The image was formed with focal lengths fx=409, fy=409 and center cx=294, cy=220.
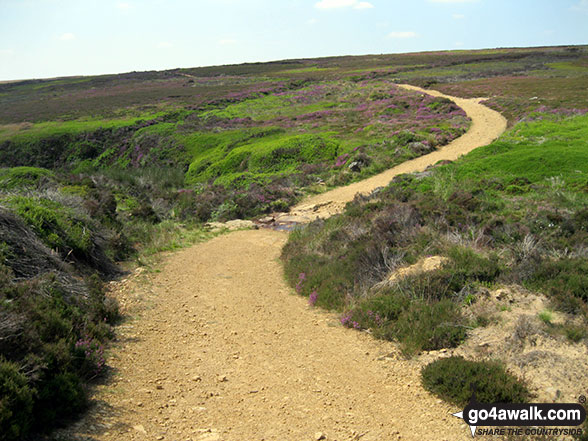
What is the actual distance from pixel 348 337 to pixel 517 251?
3915 mm

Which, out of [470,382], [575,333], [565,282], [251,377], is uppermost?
[565,282]

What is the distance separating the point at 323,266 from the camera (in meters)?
10.6

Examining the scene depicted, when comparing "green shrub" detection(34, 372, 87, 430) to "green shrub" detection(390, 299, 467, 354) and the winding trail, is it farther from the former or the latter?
"green shrub" detection(390, 299, 467, 354)

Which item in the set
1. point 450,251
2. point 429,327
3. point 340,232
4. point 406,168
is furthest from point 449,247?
point 406,168

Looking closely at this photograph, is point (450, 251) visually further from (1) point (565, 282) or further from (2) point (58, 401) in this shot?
(2) point (58, 401)

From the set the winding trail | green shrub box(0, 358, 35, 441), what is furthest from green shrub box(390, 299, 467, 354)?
green shrub box(0, 358, 35, 441)

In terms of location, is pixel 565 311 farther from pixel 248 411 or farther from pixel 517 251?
pixel 248 411

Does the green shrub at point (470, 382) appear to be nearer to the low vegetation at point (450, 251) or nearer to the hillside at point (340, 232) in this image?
the low vegetation at point (450, 251)

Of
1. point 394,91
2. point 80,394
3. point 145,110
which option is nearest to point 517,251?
point 80,394

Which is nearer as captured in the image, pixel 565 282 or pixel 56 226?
pixel 565 282

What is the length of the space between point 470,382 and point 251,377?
311cm

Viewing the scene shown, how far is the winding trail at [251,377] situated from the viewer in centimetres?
486

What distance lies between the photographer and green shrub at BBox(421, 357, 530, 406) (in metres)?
4.96

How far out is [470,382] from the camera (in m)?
5.20
